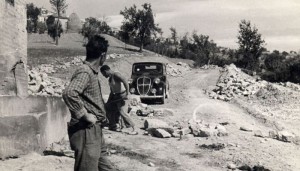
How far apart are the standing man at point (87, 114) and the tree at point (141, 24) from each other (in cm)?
5310

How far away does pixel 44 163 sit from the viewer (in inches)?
269

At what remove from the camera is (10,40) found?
8.00 metres

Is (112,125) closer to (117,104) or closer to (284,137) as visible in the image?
(117,104)

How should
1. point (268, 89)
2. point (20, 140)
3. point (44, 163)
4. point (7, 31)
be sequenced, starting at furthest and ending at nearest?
1. point (268, 89)
2. point (7, 31)
3. point (20, 140)
4. point (44, 163)

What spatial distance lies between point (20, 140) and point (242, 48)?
37.7 metres

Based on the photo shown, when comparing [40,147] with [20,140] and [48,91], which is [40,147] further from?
[48,91]

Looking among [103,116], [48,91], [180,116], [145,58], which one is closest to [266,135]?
[180,116]

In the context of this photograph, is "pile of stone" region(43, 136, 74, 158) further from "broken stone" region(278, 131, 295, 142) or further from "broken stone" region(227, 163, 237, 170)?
"broken stone" region(278, 131, 295, 142)

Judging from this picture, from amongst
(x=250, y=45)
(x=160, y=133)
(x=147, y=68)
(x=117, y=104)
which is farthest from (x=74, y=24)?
(x=160, y=133)

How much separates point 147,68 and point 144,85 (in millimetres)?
993

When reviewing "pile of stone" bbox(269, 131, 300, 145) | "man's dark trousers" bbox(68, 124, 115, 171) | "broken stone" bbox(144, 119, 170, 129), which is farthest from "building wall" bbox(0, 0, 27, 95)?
"pile of stone" bbox(269, 131, 300, 145)

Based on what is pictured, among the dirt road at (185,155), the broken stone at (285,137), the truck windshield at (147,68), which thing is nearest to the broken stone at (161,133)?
the dirt road at (185,155)

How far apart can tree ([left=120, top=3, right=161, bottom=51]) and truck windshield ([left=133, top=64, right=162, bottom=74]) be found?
3893 centimetres

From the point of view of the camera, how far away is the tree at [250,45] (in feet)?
137
